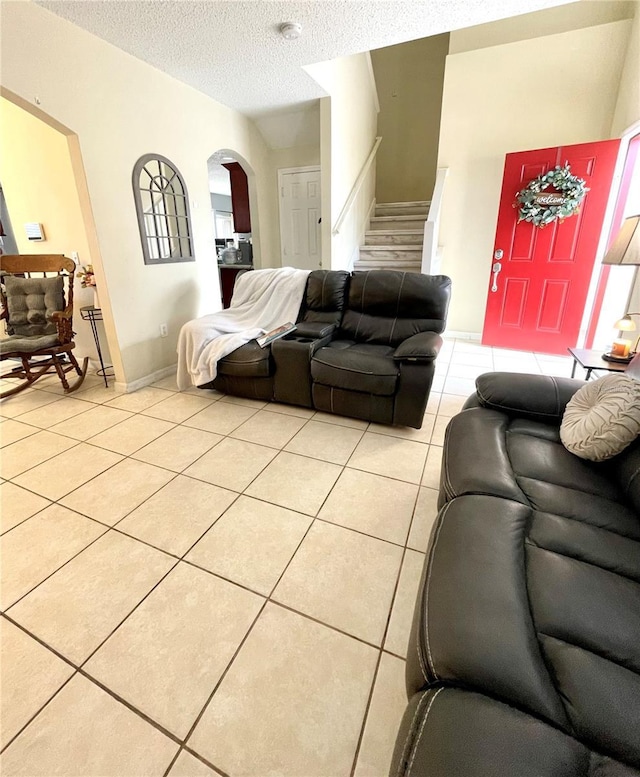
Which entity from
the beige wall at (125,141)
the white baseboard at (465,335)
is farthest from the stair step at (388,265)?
the beige wall at (125,141)

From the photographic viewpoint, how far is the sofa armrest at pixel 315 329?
9.02 ft

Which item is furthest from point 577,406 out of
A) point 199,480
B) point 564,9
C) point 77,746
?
point 564,9

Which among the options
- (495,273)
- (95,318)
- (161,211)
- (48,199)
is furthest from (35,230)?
(495,273)

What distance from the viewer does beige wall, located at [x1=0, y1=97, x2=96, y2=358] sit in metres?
3.03

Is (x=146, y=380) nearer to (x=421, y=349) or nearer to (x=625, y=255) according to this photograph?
(x=421, y=349)

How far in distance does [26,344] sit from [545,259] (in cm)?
482

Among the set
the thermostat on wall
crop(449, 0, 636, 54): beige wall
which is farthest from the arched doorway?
crop(449, 0, 636, 54): beige wall

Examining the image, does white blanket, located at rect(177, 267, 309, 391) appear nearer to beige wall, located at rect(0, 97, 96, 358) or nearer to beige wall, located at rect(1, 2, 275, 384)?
beige wall, located at rect(1, 2, 275, 384)

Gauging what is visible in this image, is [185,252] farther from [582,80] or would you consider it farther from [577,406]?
[582,80]

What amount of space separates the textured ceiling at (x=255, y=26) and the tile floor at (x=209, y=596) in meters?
2.64

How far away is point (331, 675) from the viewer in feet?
3.56

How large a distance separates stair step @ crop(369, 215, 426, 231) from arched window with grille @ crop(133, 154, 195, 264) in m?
3.03

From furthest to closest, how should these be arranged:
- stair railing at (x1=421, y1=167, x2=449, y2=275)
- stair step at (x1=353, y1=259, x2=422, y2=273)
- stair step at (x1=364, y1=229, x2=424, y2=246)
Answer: stair step at (x1=364, y1=229, x2=424, y2=246), stair step at (x1=353, y1=259, x2=422, y2=273), stair railing at (x1=421, y1=167, x2=449, y2=275)

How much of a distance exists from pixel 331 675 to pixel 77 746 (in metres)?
0.68
